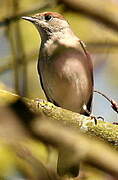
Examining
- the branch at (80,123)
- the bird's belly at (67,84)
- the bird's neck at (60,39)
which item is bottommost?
the bird's belly at (67,84)

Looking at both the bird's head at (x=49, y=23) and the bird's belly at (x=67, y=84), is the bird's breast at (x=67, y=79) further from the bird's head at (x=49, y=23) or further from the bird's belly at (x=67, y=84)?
the bird's head at (x=49, y=23)

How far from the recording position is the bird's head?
526cm

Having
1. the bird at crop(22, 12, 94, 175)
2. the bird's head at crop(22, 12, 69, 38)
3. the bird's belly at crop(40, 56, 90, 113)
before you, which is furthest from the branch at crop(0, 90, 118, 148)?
the bird's head at crop(22, 12, 69, 38)

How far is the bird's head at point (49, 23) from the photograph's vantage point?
17.3ft

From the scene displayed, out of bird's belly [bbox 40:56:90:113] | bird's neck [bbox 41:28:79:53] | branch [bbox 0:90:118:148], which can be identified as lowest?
bird's belly [bbox 40:56:90:113]

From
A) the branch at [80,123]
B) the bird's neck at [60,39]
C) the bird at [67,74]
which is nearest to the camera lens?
the branch at [80,123]

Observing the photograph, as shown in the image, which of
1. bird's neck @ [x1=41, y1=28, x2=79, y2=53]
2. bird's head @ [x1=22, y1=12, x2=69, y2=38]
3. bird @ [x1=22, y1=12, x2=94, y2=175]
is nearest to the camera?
bird @ [x1=22, y1=12, x2=94, y2=175]

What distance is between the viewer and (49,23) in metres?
5.53

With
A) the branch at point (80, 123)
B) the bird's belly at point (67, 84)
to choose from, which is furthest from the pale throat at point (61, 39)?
the branch at point (80, 123)

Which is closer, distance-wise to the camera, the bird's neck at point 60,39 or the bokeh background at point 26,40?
the bokeh background at point 26,40

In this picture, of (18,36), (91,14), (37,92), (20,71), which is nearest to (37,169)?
(91,14)

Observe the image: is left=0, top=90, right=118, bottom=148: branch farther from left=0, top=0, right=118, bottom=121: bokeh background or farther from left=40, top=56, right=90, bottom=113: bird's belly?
left=40, top=56, right=90, bottom=113: bird's belly

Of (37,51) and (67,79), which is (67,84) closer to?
(67,79)

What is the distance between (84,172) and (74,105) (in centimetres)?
253
